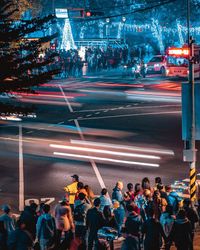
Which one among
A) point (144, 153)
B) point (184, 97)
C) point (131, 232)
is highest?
point (184, 97)

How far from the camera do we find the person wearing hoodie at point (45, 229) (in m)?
15.1

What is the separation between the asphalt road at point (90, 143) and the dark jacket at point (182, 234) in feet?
27.7

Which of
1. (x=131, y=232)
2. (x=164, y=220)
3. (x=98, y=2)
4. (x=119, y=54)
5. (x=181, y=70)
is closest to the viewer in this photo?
(x=131, y=232)

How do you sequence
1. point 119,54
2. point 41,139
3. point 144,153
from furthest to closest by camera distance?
point 119,54, point 41,139, point 144,153

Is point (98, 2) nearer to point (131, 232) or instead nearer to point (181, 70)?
point (181, 70)

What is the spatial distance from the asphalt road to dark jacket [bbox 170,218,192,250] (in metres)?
8.44

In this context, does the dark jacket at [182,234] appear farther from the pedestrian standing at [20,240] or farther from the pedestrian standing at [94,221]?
the pedestrian standing at [20,240]

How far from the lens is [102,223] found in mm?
15586

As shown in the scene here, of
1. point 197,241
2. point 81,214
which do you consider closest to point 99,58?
point 197,241

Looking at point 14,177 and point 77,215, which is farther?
point 14,177

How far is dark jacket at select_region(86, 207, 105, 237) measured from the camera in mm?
15523

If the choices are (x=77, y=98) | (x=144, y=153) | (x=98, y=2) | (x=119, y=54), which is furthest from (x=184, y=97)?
(x=98, y=2)

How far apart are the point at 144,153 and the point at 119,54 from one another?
142 feet

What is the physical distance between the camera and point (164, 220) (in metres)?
14.9
